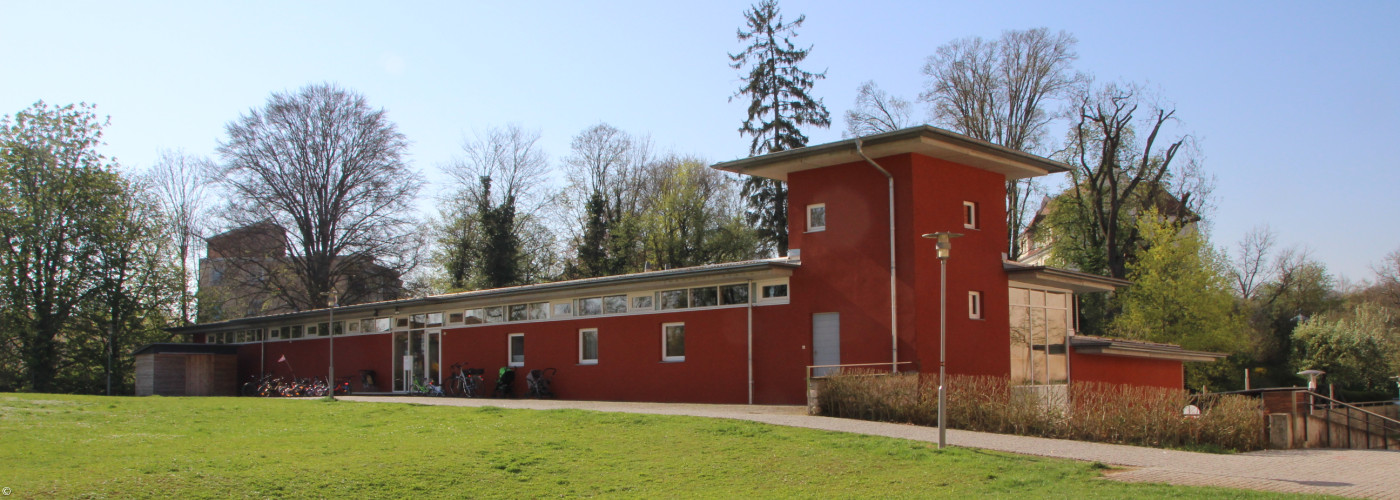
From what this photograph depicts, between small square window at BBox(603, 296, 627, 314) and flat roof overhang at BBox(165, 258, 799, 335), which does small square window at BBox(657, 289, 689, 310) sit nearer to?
flat roof overhang at BBox(165, 258, 799, 335)

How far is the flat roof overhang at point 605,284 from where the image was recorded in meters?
22.7

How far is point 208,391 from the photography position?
3644 centimetres

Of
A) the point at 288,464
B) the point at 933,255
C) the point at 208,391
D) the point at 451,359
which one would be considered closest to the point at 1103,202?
the point at 933,255

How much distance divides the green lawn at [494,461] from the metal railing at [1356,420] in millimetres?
12362

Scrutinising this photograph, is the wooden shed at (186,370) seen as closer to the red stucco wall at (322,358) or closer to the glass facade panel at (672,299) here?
the red stucco wall at (322,358)

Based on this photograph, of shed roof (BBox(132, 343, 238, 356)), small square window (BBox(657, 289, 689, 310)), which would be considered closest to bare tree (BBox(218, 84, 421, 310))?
shed roof (BBox(132, 343, 238, 356))

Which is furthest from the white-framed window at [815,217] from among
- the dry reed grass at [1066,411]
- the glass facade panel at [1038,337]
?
the dry reed grass at [1066,411]

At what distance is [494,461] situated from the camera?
12016 mm

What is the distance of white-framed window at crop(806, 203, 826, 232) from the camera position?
74.6 feet

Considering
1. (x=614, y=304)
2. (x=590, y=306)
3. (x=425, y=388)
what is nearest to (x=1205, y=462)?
(x=614, y=304)

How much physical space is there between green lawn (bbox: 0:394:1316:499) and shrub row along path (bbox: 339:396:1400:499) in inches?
29.7

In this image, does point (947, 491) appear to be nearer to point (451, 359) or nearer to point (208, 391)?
point (451, 359)

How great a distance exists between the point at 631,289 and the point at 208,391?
19.5m

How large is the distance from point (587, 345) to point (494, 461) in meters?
14.3
